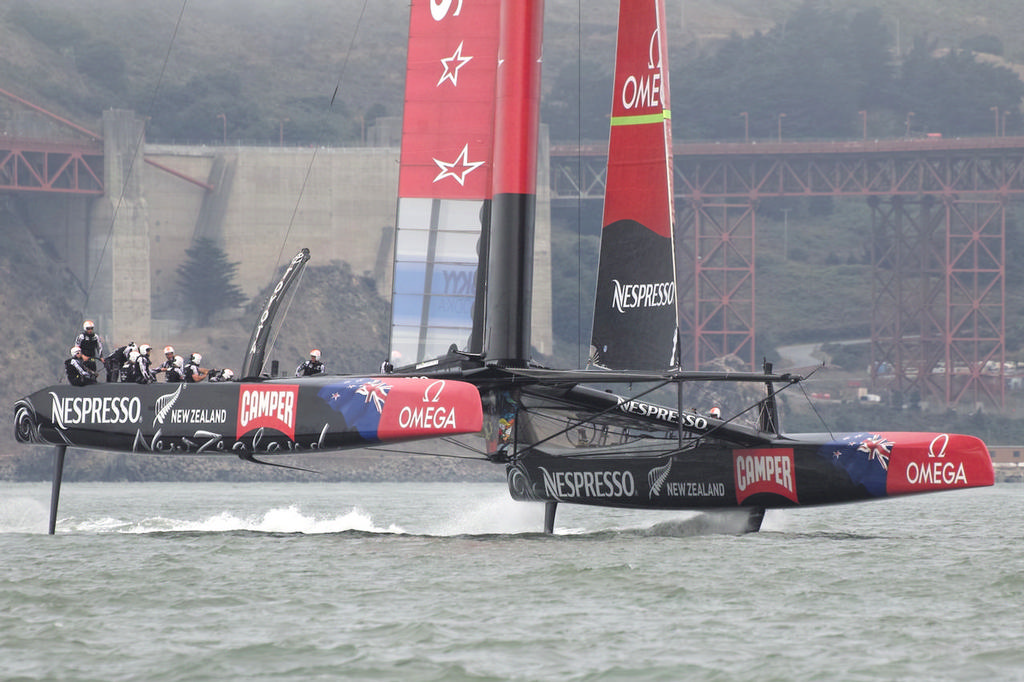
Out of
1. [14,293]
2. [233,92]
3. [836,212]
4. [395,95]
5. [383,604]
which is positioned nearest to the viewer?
[383,604]

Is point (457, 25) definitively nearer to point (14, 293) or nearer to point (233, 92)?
point (14, 293)

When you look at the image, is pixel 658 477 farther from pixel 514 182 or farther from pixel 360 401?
pixel 360 401

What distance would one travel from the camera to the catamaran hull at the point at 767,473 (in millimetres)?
13508

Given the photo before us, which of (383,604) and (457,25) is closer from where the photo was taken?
(383,604)

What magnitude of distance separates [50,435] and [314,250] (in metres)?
42.4

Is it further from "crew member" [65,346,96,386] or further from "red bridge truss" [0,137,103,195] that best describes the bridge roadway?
"crew member" [65,346,96,386]

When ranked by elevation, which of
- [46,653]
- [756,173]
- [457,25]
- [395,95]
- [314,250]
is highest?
[395,95]

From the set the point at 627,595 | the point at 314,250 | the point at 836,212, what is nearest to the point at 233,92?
the point at 314,250

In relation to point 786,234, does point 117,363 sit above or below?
below

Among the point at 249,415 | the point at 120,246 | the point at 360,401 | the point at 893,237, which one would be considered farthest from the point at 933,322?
the point at 360,401

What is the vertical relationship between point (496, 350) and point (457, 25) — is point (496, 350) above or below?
below

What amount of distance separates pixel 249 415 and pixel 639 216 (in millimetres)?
4064

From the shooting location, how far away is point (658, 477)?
14.7 meters

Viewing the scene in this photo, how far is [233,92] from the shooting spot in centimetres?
7550
